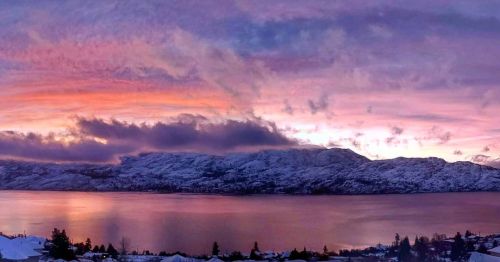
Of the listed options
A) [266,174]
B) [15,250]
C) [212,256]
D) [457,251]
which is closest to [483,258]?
[457,251]

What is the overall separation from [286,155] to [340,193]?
50780 mm

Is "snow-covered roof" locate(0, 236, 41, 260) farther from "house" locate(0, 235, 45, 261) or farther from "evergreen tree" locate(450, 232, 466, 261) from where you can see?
"evergreen tree" locate(450, 232, 466, 261)

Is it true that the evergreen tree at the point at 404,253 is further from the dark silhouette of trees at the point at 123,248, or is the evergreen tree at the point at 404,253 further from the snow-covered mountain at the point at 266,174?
the snow-covered mountain at the point at 266,174

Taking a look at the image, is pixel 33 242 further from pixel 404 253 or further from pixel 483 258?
pixel 483 258

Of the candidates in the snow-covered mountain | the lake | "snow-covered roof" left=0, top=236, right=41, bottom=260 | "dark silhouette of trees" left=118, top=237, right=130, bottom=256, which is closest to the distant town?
"snow-covered roof" left=0, top=236, right=41, bottom=260

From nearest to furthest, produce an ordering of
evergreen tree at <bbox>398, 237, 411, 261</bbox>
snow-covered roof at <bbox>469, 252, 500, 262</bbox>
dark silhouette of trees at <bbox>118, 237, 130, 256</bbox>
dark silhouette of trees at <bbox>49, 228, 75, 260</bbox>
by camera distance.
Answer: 1. snow-covered roof at <bbox>469, 252, 500, 262</bbox>
2. dark silhouette of trees at <bbox>49, 228, 75, 260</bbox>
3. evergreen tree at <bbox>398, 237, 411, 261</bbox>
4. dark silhouette of trees at <bbox>118, 237, 130, 256</bbox>

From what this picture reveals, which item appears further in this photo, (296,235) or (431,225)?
(431,225)

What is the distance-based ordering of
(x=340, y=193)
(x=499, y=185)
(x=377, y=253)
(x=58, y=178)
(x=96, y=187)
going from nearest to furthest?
(x=377, y=253)
(x=340, y=193)
(x=499, y=185)
(x=96, y=187)
(x=58, y=178)

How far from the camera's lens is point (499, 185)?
13150cm

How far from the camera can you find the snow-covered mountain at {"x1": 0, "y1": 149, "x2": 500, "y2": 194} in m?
130

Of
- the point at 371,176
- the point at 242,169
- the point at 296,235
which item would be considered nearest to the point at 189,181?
the point at 242,169

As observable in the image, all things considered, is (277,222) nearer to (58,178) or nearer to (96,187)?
(96,187)

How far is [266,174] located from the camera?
15225cm

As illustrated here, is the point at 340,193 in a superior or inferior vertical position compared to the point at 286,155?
inferior
